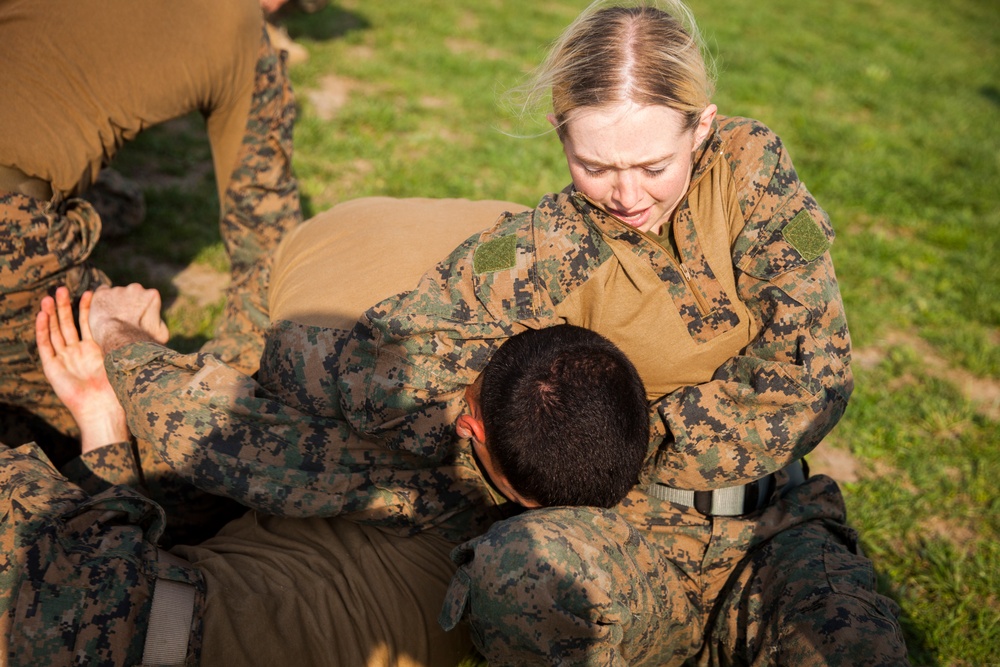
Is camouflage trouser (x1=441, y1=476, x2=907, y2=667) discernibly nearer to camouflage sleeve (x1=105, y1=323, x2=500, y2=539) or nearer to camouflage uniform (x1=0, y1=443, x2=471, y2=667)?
camouflage uniform (x1=0, y1=443, x2=471, y2=667)

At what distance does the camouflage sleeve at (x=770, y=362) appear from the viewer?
2.81 m

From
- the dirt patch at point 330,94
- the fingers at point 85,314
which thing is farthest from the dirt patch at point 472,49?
the fingers at point 85,314

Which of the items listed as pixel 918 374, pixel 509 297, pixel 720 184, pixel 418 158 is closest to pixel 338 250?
pixel 509 297

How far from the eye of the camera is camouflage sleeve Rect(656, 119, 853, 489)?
2.81 meters

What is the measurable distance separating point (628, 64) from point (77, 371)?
2.45m

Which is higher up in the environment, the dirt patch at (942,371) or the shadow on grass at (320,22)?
the shadow on grass at (320,22)

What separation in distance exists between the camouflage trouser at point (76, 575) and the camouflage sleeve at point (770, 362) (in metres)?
1.66

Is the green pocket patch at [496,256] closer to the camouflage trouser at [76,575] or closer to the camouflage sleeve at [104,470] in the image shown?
the camouflage trouser at [76,575]

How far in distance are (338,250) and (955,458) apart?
299 cm

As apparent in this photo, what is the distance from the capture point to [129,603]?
2.48 m

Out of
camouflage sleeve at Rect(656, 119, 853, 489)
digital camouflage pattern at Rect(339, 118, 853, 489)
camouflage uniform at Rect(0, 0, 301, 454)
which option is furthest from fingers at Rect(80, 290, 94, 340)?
camouflage sleeve at Rect(656, 119, 853, 489)

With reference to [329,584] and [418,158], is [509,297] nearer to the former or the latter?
[329,584]

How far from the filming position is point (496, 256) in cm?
299

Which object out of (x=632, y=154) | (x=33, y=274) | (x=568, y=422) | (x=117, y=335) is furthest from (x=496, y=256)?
(x=33, y=274)
